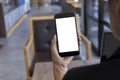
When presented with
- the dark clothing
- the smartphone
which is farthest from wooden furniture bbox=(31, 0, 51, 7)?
the dark clothing

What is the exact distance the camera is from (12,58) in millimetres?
4410

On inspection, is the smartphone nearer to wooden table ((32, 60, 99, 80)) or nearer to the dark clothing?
wooden table ((32, 60, 99, 80))

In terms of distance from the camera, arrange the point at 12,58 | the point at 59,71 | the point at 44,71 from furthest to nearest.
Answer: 1. the point at 12,58
2. the point at 44,71
3. the point at 59,71

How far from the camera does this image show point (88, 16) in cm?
555

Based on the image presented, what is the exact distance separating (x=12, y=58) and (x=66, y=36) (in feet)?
11.1

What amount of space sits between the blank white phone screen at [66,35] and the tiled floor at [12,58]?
2332mm

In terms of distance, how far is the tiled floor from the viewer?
360 cm

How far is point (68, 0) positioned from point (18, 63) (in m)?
4.70

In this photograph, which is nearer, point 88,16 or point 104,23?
point 104,23

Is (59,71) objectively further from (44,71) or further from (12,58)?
(12,58)

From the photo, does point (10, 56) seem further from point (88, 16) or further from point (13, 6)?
point (13, 6)

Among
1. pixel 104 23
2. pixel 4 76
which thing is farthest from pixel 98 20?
pixel 4 76

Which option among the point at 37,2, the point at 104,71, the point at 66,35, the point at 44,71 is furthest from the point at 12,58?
the point at 37,2

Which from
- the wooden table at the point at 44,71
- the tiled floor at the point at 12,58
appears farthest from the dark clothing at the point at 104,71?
the tiled floor at the point at 12,58
